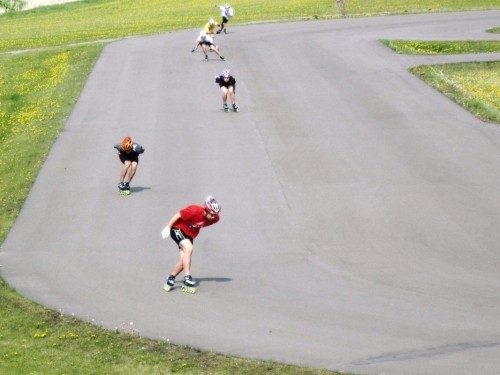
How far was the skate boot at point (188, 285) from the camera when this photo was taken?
17.1m

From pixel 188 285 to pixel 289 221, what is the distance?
16.0ft

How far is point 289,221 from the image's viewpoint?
21609 mm

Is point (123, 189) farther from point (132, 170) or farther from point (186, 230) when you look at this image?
point (186, 230)

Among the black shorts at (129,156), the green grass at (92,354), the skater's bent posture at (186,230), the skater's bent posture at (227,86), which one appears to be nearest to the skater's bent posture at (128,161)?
the black shorts at (129,156)

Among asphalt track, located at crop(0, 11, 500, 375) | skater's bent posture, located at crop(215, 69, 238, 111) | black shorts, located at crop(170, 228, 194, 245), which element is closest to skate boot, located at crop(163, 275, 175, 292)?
asphalt track, located at crop(0, 11, 500, 375)

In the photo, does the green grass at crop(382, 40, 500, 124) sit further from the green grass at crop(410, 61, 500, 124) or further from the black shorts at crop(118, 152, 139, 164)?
the black shorts at crop(118, 152, 139, 164)

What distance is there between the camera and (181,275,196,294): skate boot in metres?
17.1

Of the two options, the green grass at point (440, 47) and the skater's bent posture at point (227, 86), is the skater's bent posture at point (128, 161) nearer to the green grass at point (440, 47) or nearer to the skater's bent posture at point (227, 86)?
the skater's bent posture at point (227, 86)

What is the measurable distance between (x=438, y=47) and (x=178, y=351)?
33246 millimetres

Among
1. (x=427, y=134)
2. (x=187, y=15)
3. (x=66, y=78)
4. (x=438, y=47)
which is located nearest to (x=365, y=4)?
(x=187, y=15)

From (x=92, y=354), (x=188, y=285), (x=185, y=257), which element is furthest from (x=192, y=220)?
(x=92, y=354)

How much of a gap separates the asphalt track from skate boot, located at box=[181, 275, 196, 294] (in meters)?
0.14

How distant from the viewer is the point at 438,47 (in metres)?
45.4

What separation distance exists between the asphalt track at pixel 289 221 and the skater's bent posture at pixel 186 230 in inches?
14.1
